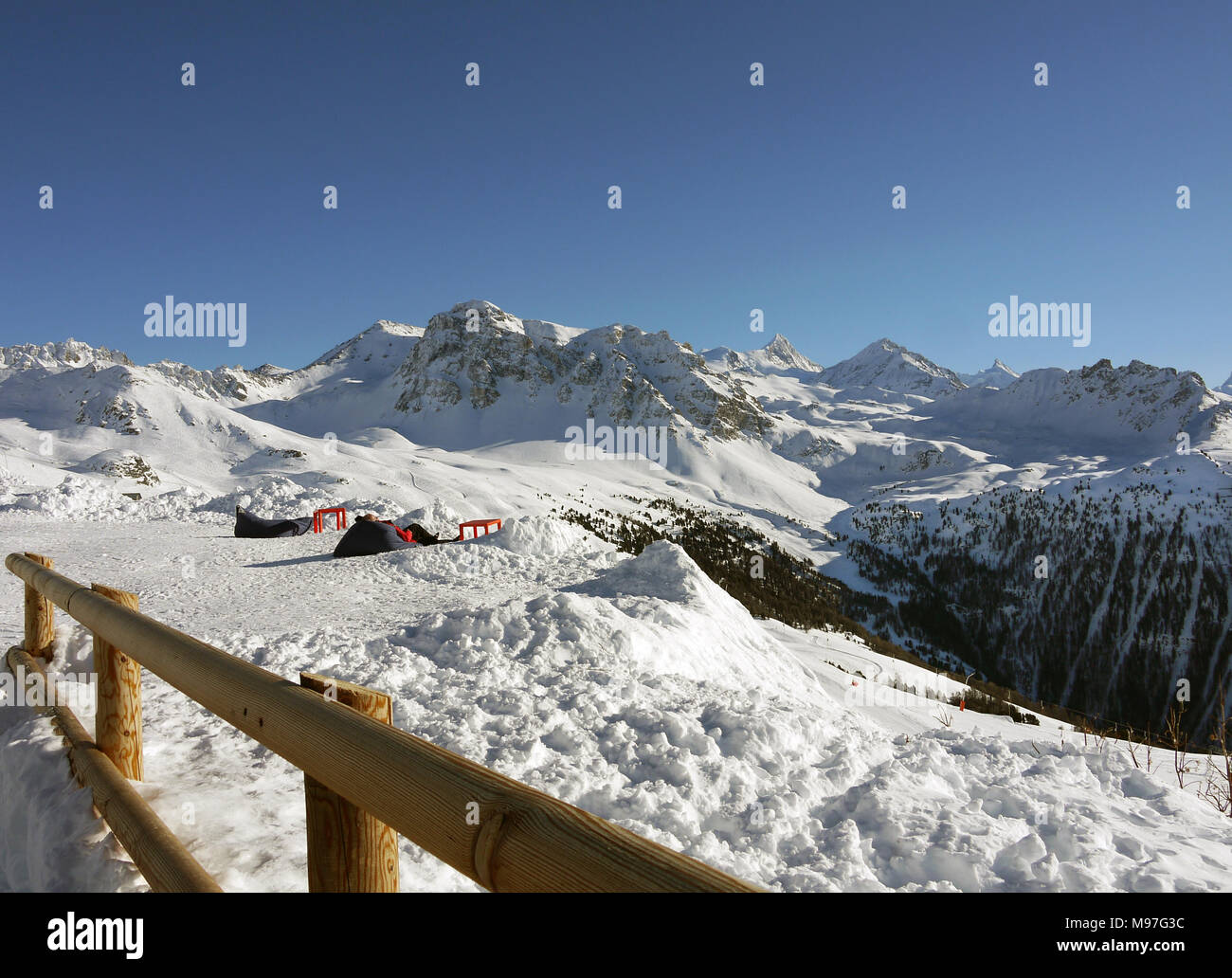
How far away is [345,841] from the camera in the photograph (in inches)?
69.9

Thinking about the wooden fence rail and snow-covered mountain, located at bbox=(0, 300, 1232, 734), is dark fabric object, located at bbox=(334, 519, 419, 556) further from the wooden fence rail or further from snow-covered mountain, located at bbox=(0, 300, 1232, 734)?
the wooden fence rail

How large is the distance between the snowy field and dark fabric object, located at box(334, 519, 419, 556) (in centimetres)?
351

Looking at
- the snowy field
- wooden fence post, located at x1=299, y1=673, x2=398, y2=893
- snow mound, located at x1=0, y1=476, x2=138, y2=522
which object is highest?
snow mound, located at x1=0, y1=476, x2=138, y2=522

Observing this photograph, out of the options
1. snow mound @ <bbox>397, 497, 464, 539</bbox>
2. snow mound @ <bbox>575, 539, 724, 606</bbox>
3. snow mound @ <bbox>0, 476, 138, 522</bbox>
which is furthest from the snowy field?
snow mound @ <bbox>0, 476, 138, 522</bbox>

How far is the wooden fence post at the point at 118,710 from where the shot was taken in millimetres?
3318

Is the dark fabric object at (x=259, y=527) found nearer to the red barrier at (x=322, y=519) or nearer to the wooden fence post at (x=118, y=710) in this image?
the red barrier at (x=322, y=519)

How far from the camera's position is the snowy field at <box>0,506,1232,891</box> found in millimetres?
3475

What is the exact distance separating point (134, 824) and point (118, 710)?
3.73 ft

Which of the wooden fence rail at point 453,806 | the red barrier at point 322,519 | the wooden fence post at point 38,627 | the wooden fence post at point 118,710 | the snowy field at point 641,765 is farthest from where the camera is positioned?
the red barrier at point 322,519

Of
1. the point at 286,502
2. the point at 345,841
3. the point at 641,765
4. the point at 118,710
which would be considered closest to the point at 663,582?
the point at 641,765

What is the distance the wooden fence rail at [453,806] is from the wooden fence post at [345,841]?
2 cm

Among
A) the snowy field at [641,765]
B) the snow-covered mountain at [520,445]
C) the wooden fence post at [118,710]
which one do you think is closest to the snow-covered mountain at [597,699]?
the snowy field at [641,765]

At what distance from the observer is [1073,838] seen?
4.65 metres
